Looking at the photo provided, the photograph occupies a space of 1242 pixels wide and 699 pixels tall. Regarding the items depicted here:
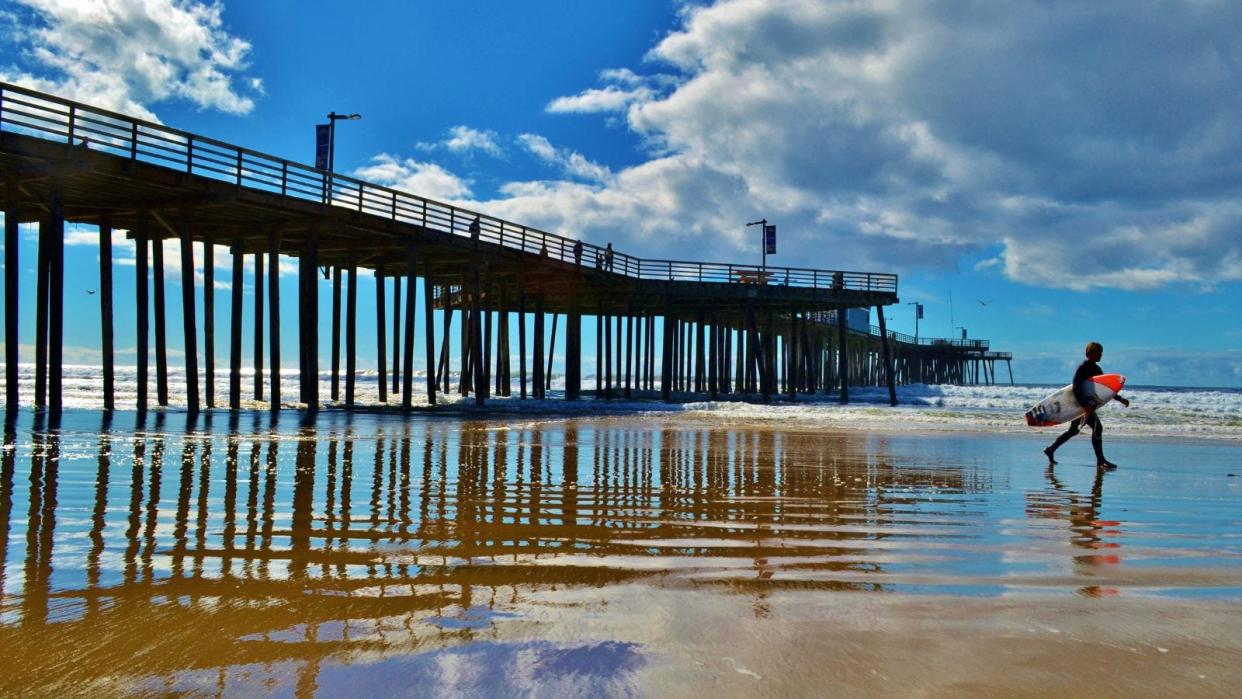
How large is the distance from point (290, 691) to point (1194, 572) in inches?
138

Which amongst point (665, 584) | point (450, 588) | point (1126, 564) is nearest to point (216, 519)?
point (450, 588)

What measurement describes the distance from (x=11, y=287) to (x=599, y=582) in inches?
606

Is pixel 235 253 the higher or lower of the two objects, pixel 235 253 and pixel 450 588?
the higher

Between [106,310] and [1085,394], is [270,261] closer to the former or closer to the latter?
[106,310]

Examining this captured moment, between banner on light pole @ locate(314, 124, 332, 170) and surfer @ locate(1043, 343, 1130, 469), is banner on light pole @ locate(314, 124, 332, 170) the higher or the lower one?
the higher one

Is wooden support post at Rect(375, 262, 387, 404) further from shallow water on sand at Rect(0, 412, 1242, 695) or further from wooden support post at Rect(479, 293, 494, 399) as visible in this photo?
shallow water on sand at Rect(0, 412, 1242, 695)

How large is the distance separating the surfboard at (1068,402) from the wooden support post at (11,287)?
15.6 metres

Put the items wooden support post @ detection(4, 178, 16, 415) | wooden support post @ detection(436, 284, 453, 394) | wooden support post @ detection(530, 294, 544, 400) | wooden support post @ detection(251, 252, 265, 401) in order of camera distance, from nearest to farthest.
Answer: wooden support post @ detection(4, 178, 16, 415), wooden support post @ detection(251, 252, 265, 401), wooden support post @ detection(530, 294, 544, 400), wooden support post @ detection(436, 284, 453, 394)

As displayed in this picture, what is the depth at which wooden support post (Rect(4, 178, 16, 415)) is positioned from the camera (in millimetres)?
13664

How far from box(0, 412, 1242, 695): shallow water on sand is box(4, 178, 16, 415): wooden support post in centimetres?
882

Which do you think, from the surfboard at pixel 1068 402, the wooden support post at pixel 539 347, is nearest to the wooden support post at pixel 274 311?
A: the wooden support post at pixel 539 347

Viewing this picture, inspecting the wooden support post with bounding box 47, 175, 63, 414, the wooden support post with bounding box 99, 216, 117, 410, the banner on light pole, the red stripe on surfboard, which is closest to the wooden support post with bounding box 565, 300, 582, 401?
the banner on light pole

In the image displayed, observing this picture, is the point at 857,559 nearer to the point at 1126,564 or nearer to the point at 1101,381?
the point at 1126,564

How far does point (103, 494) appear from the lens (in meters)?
4.95
